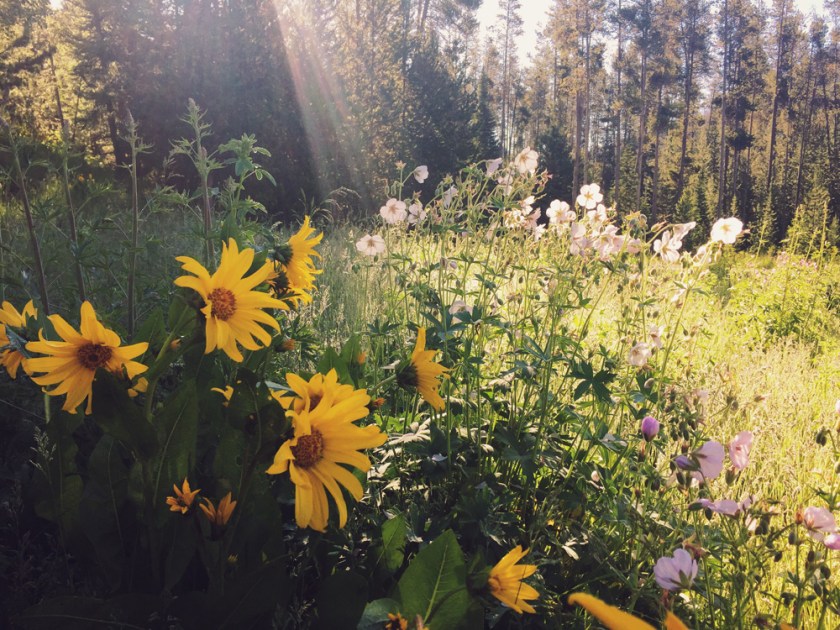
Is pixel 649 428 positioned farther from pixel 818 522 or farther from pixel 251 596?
pixel 251 596

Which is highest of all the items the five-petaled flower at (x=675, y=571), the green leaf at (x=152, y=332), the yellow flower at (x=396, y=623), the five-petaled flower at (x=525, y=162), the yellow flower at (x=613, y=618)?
the five-petaled flower at (x=525, y=162)

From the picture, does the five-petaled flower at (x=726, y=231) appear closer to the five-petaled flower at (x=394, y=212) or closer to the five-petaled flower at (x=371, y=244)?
the five-petaled flower at (x=394, y=212)

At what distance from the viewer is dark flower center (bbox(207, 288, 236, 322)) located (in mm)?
873

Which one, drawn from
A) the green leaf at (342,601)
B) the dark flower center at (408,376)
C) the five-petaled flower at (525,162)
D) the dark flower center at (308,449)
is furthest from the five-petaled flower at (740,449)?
the five-petaled flower at (525,162)

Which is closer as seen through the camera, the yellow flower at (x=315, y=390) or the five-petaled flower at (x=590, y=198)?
the yellow flower at (x=315, y=390)

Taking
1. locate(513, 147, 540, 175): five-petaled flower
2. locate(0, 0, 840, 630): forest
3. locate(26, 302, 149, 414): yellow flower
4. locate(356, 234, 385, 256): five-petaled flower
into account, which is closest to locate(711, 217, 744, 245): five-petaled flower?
locate(0, 0, 840, 630): forest

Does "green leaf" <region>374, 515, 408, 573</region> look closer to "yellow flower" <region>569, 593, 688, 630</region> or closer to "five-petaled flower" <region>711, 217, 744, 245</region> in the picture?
"yellow flower" <region>569, 593, 688, 630</region>

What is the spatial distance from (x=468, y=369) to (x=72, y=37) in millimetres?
13811

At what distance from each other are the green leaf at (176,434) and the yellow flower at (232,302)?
0.47ft

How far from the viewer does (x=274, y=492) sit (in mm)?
1245

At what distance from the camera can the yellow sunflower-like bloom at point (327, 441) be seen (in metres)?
0.80

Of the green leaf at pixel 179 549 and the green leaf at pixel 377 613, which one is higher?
the green leaf at pixel 179 549

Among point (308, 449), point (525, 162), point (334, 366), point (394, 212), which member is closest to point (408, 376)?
point (334, 366)

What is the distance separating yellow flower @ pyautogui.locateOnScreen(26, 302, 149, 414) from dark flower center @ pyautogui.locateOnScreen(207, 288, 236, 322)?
109 mm
